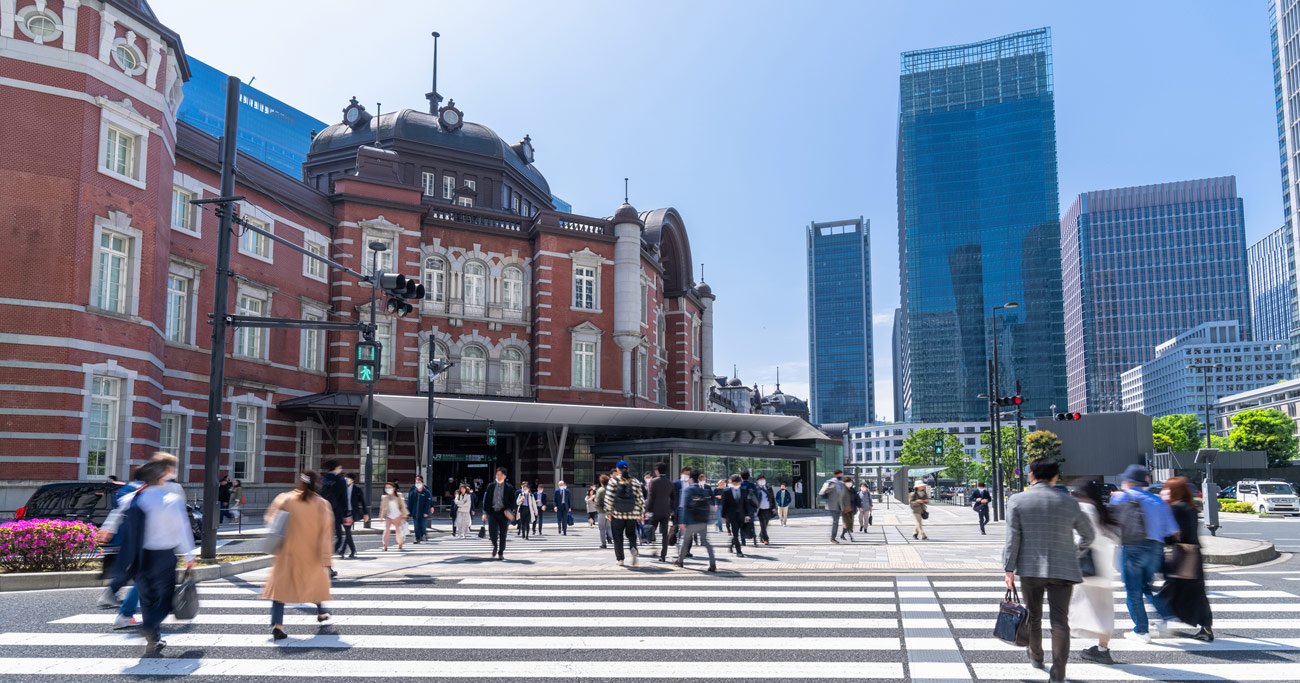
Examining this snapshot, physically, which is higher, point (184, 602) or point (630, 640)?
point (184, 602)

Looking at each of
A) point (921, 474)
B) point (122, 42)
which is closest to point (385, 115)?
point (122, 42)

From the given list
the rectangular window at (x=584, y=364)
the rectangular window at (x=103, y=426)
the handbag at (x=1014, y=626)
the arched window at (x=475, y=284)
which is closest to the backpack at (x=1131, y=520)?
the handbag at (x=1014, y=626)

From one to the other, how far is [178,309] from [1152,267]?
611 feet

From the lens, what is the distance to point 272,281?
33.4 m

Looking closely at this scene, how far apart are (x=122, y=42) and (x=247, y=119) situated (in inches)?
5726

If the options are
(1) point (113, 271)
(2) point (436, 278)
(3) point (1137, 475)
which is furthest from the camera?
(2) point (436, 278)

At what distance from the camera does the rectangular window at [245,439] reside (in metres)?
32.0

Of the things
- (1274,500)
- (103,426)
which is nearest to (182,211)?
(103,426)

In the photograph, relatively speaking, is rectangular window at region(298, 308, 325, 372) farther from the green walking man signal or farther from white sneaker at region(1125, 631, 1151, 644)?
white sneaker at region(1125, 631, 1151, 644)

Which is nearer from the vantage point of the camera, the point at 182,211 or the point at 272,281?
the point at 182,211


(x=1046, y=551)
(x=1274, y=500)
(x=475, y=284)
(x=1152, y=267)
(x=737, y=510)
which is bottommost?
(x=1274, y=500)

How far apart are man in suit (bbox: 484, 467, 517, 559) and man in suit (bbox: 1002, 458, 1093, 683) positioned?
36.3 feet

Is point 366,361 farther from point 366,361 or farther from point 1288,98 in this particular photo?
point 1288,98

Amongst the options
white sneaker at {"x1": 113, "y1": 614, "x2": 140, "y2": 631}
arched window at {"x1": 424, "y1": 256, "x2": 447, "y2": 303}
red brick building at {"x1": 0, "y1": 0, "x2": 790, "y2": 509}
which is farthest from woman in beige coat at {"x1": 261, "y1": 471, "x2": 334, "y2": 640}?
arched window at {"x1": 424, "y1": 256, "x2": 447, "y2": 303}
